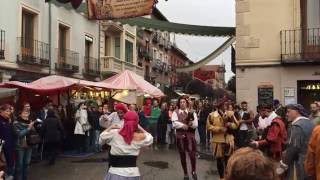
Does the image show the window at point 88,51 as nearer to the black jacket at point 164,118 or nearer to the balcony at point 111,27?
the balcony at point 111,27

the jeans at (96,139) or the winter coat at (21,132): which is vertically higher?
the winter coat at (21,132)

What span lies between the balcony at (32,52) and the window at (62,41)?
5.74 ft

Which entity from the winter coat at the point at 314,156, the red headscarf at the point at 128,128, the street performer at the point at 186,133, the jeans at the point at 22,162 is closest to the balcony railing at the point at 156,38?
the street performer at the point at 186,133

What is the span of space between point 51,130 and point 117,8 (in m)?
4.08

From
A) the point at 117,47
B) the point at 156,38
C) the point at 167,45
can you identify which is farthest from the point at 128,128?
the point at 167,45

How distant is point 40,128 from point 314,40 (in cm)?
751

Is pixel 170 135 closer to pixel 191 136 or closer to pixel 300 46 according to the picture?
pixel 300 46

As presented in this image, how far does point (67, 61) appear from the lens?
1045 inches

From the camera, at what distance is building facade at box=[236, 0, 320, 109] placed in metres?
14.3

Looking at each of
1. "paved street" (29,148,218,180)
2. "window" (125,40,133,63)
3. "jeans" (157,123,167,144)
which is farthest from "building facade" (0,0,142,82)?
"paved street" (29,148,218,180)

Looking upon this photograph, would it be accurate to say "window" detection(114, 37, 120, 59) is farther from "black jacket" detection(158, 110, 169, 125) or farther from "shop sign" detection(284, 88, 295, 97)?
"shop sign" detection(284, 88, 295, 97)

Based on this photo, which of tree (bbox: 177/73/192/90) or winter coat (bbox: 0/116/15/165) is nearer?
winter coat (bbox: 0/116/15/165)

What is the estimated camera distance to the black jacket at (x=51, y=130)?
14.3m

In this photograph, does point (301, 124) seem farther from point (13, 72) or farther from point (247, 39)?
point (13, 72)
